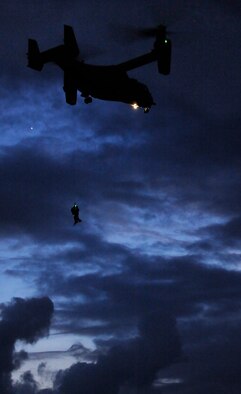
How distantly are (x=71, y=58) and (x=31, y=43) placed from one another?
447cm

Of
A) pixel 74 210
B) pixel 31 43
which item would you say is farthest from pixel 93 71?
pixel 74 210

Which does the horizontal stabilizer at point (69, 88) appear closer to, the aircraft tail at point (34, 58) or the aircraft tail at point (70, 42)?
the aircraft tail at point (70, 42)

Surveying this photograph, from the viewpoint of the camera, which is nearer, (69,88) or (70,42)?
(69,88)

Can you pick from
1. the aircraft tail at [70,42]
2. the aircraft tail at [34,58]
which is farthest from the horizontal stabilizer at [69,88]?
the aircraft tail at [34,58]

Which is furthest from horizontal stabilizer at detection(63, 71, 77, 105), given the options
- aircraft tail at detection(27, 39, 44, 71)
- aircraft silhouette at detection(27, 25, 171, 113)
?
aircraft tail at detection(27, 39, 44, 71)

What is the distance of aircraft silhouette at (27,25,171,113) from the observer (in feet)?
162

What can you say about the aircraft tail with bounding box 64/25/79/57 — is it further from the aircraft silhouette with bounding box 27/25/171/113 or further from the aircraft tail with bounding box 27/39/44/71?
the aircraft tail with bounding box 27/39/44/71

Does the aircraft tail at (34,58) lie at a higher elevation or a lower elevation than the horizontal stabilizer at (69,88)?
higher

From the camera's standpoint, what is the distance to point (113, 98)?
5569cm

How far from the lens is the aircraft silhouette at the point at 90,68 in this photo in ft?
162

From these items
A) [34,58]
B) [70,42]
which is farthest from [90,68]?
[34,58]

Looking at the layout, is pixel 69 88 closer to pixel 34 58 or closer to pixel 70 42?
pixel 70 42

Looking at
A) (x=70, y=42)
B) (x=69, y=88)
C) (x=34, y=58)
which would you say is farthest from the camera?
(x=34, y=58)

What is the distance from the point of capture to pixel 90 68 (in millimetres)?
53312
